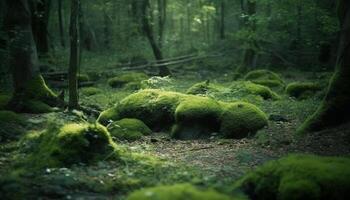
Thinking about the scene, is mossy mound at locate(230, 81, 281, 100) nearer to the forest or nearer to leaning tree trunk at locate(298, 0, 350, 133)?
the forest

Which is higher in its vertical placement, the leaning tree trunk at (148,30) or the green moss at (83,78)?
the leaning tree trunk at (148,30)

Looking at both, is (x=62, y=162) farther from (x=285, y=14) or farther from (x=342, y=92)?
(x=285, y=14)

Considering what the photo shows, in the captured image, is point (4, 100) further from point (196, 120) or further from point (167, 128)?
point (196, 120)

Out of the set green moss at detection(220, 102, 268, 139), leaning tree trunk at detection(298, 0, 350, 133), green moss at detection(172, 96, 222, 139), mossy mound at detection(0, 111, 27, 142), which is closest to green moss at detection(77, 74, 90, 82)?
mossy mound at detection(0, 111, 27, 142)

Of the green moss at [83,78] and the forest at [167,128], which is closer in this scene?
the forest at [167,128]

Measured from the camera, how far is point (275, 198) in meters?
6.54

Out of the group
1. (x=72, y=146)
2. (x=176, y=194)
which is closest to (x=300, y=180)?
(x=176, y=194)

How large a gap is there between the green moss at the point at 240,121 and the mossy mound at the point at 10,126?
5501mm

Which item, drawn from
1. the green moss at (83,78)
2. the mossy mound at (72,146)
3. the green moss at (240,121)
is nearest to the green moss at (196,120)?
the green moss at (240,121)

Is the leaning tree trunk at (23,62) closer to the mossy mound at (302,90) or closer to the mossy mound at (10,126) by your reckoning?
the mossy mound at (10,126)

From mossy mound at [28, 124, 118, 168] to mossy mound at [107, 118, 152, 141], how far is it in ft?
11.4

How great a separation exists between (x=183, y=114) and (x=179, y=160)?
3.34 metres

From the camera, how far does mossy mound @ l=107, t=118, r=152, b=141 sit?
500 inches

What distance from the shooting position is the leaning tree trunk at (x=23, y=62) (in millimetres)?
14273
